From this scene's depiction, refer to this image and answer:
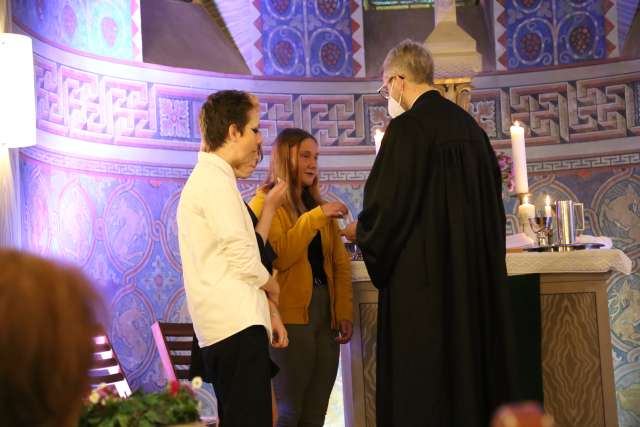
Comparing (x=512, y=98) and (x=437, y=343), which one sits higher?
(x=512, y=98)

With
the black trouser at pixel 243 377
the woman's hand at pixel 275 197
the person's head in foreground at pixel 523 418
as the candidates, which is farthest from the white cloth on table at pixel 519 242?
the person's head in foreground at pixel 523 418

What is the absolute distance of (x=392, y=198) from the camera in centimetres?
342

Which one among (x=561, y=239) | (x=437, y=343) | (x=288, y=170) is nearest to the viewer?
(x=437, y=343)

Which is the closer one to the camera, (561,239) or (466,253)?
(466,253)

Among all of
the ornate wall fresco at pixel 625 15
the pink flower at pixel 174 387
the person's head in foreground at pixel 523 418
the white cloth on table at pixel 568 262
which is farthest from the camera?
the ornate wall fresco at pixel 625 15

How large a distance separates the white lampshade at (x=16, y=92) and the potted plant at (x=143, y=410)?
258 cm

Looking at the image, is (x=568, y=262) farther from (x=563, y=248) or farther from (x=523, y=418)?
(x=523, y=418)

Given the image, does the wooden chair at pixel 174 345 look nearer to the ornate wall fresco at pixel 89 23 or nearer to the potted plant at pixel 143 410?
the ornate wall fresco at pixel 89 23

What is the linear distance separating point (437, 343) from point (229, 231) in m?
0.91

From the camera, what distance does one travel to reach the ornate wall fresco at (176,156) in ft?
20.0

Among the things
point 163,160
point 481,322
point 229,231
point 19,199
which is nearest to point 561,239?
point 481,322

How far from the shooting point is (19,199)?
5.14 m

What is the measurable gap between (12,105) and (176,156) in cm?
217

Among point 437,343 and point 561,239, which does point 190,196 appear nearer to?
point 437,343
